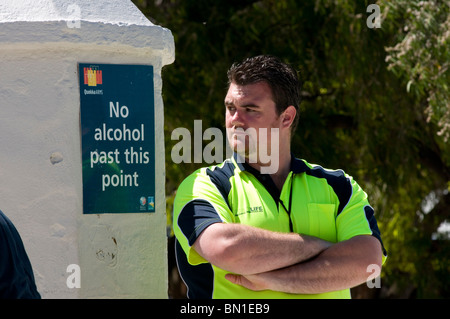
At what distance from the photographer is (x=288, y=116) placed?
3.57 metres

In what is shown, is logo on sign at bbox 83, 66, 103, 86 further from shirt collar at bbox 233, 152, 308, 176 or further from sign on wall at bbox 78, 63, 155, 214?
shirt collar at bbox 233, 152, 308, 176

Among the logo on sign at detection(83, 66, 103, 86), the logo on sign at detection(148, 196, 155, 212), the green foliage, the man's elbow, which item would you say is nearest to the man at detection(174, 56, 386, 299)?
the man's elbow

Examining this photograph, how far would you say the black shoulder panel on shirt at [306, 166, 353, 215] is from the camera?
3463mm

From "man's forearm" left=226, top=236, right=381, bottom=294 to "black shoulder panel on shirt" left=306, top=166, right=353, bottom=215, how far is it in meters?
0.23

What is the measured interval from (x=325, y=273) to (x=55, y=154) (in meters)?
1.49

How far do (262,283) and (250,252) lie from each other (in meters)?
0.15

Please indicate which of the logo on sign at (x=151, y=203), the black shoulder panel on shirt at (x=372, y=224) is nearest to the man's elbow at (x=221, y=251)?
→ the black shoulder panel on shirt at (x=372, y=224)

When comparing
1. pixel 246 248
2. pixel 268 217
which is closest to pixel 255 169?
pixel 268 217

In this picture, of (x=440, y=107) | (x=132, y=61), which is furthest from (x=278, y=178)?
(x=440, y=107)

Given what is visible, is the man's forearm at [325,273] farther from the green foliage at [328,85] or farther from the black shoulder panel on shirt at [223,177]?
the green foliage at [328,85]

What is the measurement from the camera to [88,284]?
3.78 m

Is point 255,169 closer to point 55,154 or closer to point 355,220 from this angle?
point 355,220
